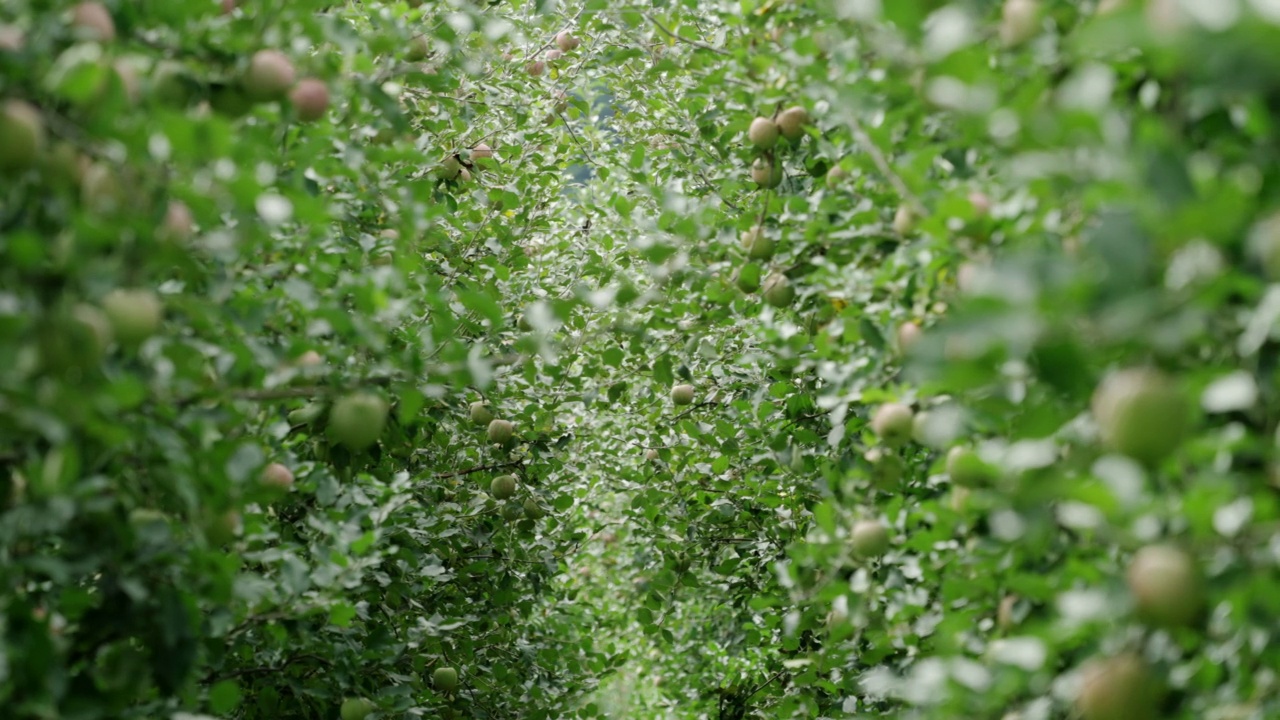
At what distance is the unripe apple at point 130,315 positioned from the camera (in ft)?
4.54

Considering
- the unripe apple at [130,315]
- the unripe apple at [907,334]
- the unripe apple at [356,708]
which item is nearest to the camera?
the unripe apple at [130,315]

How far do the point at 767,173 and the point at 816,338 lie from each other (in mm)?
639

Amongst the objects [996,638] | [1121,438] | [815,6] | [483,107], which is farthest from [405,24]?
[1121,438]

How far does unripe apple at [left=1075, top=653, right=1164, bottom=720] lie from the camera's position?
Answer: 1251mm

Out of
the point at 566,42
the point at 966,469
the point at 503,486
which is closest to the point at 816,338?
the point at 966,469

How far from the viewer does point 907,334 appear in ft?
5.94

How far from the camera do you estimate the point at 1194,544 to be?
1.19m

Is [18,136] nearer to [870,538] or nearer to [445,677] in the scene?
[870,538]

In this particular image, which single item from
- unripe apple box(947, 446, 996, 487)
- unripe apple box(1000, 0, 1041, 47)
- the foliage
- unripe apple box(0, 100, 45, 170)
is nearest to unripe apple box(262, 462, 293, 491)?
the foliage

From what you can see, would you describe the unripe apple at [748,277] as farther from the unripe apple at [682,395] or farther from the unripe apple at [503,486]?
the unripe apple at [503,486]

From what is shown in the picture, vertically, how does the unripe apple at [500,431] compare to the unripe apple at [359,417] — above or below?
above

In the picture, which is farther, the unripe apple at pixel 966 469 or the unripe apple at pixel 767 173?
the unripe apple at pixel 767 173

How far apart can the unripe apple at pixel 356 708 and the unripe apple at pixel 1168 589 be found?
1808 millimetres

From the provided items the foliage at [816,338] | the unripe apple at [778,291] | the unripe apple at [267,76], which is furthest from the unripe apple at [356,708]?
the unripe apple at [267,76]
